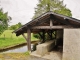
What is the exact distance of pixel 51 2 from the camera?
2312 cm

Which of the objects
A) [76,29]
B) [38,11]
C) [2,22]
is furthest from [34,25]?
[2,22]

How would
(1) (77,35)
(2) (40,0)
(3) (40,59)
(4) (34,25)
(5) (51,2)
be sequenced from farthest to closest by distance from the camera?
(2) (40,0)
(5) (51,2)
(4) (34,25)
(3) (40,59)
(1) (77,35)

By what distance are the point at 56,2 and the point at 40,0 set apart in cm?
360

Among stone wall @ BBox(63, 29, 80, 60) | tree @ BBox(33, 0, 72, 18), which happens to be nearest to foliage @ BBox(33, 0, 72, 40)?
tree @ BBox(33, 0, 72, 18)

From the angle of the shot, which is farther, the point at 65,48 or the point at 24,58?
the point at 24,58

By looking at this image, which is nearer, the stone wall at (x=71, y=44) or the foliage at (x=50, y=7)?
the stone wall at (x=71, y=44)

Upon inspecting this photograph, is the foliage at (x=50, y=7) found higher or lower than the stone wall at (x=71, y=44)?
higher

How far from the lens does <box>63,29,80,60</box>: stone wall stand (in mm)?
8523

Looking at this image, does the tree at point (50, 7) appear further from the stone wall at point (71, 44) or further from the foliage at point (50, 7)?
the stone wall at point (71, 44)

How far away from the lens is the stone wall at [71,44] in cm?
852

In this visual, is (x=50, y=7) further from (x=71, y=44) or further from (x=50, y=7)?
(x=71, y=44)

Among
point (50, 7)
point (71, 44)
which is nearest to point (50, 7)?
point (50, 7)

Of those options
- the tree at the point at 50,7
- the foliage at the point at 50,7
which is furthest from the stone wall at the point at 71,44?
the tree at the point at 50,7

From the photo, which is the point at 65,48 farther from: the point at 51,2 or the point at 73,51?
the point at 51,2
